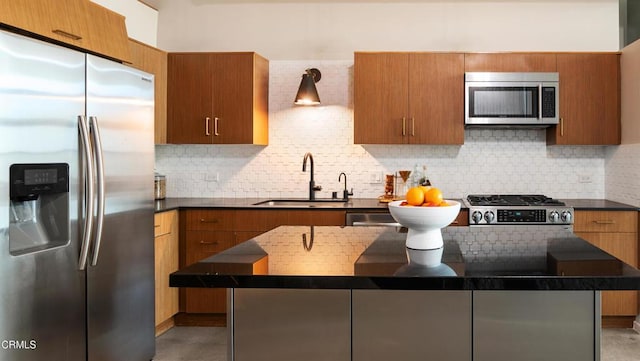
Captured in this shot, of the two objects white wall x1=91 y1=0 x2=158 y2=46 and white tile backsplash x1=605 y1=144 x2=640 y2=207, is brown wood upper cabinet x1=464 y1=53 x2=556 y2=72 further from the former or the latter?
white wall x1=91 y1=0 x2=158 y2=46

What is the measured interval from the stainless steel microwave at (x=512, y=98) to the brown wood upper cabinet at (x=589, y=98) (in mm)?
129

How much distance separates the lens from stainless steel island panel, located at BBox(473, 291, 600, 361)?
2.00m

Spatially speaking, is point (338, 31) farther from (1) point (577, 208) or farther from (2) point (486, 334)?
(2) point (486, 334)

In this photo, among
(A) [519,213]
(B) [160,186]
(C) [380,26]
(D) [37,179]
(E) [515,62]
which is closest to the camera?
(D) [37,179]

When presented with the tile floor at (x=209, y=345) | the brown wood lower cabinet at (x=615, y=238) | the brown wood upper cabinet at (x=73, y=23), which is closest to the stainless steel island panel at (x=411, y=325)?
the brown wood upper cabinet at (x=73, y=23)

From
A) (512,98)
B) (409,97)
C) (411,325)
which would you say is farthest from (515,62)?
(411,325)

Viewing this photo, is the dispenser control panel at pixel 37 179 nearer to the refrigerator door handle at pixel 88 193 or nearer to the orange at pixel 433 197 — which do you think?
the refrigerator door handle at pixel 88 193

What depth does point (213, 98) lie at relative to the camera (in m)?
5.13

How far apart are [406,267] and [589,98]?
3740 mm

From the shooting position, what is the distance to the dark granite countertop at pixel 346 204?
15.4 ft

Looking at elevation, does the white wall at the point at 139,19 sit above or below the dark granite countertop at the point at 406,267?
above

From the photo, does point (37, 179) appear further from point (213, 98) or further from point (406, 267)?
point (213, 98)

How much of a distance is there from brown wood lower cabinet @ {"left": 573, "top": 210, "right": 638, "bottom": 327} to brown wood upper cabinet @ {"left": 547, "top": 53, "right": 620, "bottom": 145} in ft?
2.31

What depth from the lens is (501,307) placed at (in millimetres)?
2027
